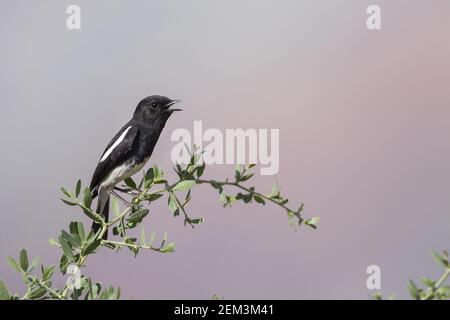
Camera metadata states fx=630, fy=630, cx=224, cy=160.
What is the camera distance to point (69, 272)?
2.29m

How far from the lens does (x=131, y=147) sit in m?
5.38

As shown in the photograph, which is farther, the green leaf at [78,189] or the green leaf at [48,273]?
the green leaf at [78,189]

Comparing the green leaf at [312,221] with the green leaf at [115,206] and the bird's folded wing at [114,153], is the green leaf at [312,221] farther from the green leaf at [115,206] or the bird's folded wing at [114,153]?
the bird's folded wing at [114,153]

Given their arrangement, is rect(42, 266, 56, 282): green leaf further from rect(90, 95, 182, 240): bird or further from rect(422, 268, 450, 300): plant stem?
rect(90, 95, 182, 240): bird

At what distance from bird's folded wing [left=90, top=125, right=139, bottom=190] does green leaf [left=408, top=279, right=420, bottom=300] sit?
394cm

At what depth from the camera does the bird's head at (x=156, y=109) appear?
219 inches

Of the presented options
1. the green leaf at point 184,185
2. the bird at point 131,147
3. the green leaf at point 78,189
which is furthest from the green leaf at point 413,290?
the bird at point 131,147

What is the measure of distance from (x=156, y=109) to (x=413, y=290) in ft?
13.7

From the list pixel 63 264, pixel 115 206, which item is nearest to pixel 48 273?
pixel 63 264

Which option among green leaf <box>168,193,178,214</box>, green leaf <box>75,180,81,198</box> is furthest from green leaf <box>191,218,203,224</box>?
green leaf <box>75,180,81,198</box>

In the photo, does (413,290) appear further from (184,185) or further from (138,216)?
(138,216)

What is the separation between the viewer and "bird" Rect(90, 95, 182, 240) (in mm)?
5312
